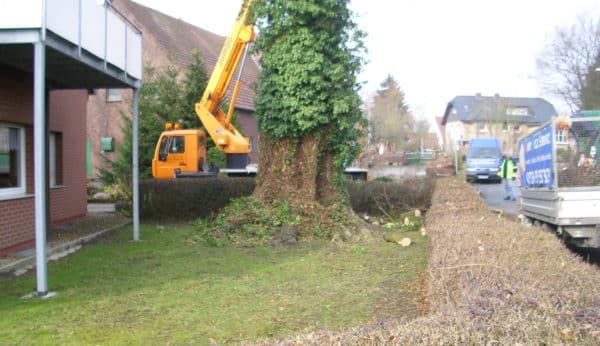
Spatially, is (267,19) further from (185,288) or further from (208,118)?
(185,288)

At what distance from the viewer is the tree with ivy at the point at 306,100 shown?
448 inches

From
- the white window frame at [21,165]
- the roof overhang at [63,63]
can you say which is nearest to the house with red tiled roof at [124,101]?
the roof overhang at [63,63]

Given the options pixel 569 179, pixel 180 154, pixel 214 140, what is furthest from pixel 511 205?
pixel 180 154

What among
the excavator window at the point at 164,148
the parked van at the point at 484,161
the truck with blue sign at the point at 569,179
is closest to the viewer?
the truck with blue sign at the point at 569,179

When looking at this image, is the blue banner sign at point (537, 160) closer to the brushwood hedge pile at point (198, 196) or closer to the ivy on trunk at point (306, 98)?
the brushwood hedge pile at point (198, 196)

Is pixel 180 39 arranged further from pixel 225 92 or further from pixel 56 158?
pixel 56 158

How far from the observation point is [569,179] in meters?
9.55

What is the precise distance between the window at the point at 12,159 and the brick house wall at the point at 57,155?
9 centimetres

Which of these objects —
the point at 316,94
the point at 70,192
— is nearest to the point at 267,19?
the point at 316,94

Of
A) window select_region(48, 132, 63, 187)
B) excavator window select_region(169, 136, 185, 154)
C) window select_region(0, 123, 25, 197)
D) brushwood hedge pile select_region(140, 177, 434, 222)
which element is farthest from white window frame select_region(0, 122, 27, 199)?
excavator window select_region(169, 136, 185, 154)

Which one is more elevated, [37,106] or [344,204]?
[37,106]

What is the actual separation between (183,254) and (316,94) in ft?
13.8

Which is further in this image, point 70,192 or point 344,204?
point 70,192

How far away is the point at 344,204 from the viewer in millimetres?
12328
